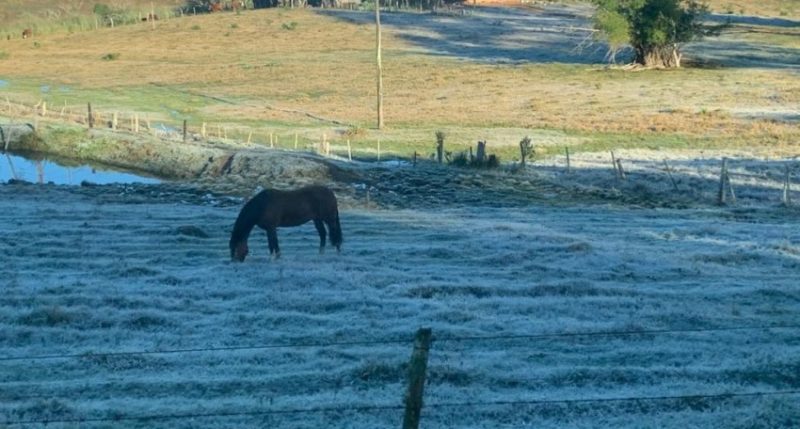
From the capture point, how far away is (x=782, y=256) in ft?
65.3

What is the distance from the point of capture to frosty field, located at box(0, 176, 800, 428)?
1038 cm

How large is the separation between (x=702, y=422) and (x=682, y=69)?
207 feet

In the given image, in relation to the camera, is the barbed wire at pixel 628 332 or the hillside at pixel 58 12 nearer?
the barbed wire at pixel 628 332

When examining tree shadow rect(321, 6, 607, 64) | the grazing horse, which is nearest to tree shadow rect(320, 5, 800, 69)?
tree shadow rect(321, 6, 607, 64)

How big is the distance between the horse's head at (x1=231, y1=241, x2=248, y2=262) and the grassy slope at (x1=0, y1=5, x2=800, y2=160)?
24.7m

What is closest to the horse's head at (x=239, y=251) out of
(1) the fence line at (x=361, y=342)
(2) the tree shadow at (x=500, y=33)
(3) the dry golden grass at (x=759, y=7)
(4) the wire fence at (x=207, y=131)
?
(1) the fence line at (x=361, y=342)

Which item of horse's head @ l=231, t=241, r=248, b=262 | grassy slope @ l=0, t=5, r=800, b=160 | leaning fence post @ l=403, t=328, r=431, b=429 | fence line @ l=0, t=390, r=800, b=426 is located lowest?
grassy slope @ l=0, t=5, r=800, b=160

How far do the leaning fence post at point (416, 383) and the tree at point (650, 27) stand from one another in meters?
66.2

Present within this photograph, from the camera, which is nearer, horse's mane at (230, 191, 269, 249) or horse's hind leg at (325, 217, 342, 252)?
horse's mane at (230, 191, 269, 249)

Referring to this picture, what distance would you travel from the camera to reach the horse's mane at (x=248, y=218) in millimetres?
18344

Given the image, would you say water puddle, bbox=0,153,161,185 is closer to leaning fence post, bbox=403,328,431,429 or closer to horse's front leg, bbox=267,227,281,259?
horse's front leg, bbox=267,227,281,259

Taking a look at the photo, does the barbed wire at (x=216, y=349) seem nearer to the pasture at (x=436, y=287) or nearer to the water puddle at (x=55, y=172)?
the pasture at (x=436, y=287)

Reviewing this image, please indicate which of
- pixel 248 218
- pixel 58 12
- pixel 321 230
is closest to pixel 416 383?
pixel 248 218

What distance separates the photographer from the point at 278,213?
1856 cm
